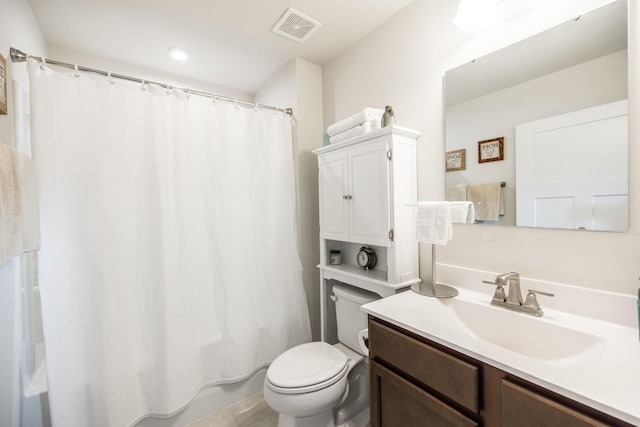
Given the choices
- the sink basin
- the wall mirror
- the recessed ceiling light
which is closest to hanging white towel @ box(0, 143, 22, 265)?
the recessed ceiling light

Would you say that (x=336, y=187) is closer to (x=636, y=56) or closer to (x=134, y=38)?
(x=636, y=56)

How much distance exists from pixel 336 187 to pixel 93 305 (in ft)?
4.83

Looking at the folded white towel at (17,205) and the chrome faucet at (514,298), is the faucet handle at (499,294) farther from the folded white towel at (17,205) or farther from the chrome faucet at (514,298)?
the folded white towel at (17,205)

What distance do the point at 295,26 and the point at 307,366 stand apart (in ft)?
6.58

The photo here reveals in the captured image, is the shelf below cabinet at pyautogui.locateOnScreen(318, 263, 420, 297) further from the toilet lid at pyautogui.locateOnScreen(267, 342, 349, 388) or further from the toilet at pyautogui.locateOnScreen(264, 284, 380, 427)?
the toilet lid at pyautogui.locateOnScreen(267, 342, 349, 388)

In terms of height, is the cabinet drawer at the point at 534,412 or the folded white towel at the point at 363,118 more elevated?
the folded white towel at the point at 363,118

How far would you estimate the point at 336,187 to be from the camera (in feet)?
5.71

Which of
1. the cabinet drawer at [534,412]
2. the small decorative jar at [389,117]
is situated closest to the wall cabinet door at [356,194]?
the small decorative jar at [389,117]

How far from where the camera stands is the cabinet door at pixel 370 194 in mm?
1416

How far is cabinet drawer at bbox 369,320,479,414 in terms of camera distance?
2.56 ft

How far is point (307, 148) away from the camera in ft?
6.98

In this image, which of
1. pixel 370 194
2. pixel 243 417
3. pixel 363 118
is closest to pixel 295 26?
pixel 363 118

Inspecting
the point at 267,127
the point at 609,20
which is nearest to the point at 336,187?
the point at 267,127

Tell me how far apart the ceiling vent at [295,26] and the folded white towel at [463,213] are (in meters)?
1.39
